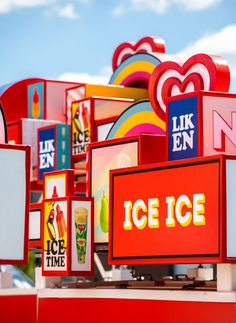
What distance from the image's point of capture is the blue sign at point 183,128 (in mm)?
13836

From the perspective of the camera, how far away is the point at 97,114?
23.0 m

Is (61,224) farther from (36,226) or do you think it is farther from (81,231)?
(36,226)

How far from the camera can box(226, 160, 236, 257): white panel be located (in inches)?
490

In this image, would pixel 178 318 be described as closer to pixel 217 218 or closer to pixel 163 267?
pixel 217 218

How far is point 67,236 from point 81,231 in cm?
28

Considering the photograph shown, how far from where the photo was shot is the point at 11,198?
46.5 ft

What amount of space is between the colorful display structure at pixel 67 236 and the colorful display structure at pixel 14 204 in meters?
A: 1.88

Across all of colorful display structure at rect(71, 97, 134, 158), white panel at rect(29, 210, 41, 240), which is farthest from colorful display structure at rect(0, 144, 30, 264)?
colorful display structure at rect(71, 97, 134, 158)

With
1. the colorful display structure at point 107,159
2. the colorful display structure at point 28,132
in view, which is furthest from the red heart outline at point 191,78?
the colorful display structure at point 28,132

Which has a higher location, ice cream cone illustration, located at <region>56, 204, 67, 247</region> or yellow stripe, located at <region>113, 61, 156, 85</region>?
yellow stripe, located at <region>113, 61, 156, 85</region>

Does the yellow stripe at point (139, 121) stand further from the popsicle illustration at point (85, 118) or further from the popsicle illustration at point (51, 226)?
the popsicle illustration at point (85, 118)

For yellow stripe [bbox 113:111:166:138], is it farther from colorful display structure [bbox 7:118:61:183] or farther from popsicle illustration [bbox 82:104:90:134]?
colorful display structure [bbox 7:118:61:183]

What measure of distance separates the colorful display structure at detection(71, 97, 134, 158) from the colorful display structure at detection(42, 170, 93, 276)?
6.06 meters

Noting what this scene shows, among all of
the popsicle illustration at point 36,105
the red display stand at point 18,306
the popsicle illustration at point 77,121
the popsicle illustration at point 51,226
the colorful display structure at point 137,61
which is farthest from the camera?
the popsicle illustration at point 36,105
